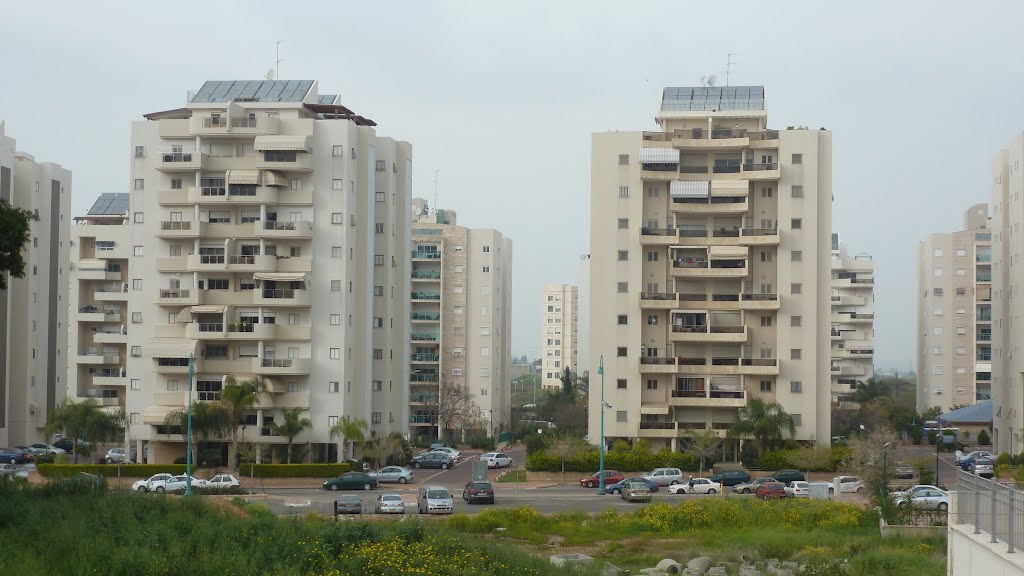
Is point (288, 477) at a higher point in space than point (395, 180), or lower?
lower

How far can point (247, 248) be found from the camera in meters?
74.9

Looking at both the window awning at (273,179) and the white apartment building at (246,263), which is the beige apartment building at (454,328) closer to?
the white apartment building at (246,263)

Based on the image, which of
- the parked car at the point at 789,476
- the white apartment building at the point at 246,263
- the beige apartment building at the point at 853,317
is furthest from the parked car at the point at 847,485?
the beige apartment building at the point at 853,317

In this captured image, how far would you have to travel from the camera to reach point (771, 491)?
193 feet

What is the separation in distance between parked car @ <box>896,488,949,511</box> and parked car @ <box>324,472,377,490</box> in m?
28.8

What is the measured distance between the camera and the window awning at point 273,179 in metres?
73.6

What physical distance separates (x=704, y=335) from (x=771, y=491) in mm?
17231

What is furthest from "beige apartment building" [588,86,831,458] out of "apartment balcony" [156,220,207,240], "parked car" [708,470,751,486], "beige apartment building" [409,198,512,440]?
"beige apartment building" [409,198,512,440]

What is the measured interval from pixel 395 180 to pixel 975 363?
66.7 m

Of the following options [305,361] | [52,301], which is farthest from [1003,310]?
[52,301]

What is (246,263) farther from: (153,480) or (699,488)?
(699,488)

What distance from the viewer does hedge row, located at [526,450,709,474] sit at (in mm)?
69938

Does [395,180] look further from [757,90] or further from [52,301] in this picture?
[52,301]

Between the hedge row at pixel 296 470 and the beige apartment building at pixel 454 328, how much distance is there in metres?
35.6
